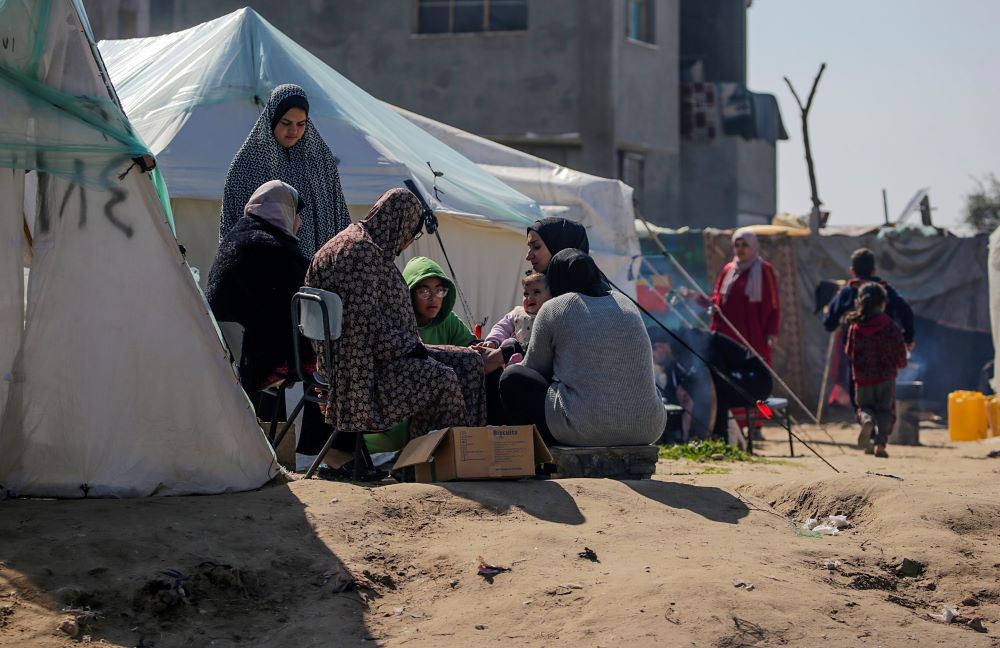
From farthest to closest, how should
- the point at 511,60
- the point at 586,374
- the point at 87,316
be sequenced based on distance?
the point at 511,60 < the point at 586,374 < the point at 87,316

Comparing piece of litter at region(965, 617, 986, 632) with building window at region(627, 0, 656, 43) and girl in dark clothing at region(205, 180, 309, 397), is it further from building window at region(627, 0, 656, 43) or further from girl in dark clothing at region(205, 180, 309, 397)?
building window at region(627, 0, 656, 43)

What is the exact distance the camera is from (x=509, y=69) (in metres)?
18.9

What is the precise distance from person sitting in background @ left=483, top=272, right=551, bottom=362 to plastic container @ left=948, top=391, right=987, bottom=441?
21.1 ft

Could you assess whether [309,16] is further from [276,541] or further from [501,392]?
[276,541]

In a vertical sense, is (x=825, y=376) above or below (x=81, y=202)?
below

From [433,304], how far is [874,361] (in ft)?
16.0

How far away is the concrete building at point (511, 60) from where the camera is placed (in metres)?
18.8

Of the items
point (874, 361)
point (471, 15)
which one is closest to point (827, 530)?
point (874, 361)

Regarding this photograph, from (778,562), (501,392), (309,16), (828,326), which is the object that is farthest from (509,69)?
(778,562)

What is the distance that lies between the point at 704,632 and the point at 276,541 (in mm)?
1514

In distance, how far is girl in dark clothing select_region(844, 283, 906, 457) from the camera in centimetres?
989

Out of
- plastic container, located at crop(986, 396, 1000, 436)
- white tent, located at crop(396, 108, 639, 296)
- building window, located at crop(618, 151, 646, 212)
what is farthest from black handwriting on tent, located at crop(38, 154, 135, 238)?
building window, located at crop(618, 151, 646, 212)

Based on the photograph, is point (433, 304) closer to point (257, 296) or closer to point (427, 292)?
point (427, 292)

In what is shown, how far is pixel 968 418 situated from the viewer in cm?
1205
